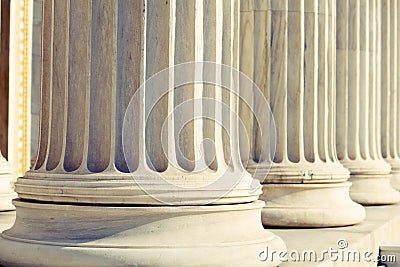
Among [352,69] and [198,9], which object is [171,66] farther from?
[352,69]

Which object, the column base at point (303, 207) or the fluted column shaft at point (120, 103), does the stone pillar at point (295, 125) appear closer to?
the column base at point (303, 207)

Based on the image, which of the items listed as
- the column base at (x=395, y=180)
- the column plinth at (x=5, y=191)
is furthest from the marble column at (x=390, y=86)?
the column plinth at (x=5, y=191)

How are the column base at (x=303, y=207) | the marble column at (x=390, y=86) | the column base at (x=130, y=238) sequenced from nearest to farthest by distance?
the column base at (x=130, y=238) < the column base at (x=303, y=207) < the marble column at (x=390, y=86)

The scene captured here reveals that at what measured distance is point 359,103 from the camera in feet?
173

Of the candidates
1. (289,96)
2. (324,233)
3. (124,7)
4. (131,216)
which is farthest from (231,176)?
(289,96)

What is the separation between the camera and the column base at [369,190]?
51.7 meters

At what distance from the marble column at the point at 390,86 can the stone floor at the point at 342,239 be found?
16.3 meters

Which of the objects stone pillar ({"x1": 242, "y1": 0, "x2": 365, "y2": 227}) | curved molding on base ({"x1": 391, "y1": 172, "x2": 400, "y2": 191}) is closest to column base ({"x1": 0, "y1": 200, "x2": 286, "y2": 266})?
stone pillar ({"x1": 242, "y1": 0, "x2": 365, "y2": 227})

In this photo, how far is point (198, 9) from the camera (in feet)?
83.1

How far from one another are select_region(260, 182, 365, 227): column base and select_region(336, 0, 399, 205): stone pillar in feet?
39.0

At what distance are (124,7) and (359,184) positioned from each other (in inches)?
1199

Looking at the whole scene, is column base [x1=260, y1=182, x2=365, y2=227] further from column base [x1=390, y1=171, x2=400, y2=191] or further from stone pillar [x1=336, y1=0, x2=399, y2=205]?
column base [x1=390, y1=171, x2=400, y2=191]

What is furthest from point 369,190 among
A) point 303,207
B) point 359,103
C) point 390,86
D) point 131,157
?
point 131,157

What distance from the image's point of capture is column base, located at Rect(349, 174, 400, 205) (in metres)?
51.7
